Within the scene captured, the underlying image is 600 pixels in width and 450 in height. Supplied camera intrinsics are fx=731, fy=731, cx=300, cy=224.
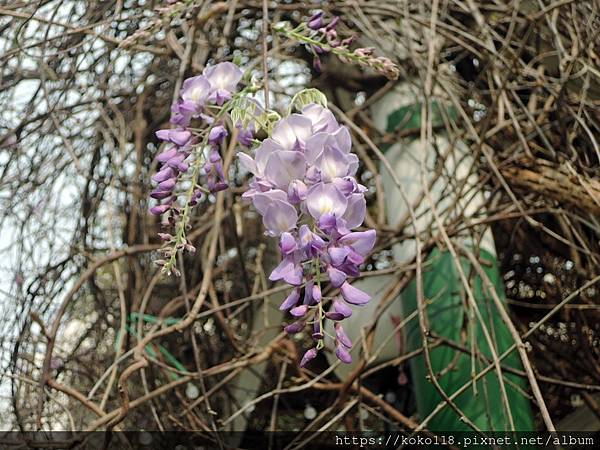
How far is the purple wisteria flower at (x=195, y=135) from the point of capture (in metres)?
0.73

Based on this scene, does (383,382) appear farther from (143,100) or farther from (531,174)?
(143,100)

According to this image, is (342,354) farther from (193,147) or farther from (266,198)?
(193,147)

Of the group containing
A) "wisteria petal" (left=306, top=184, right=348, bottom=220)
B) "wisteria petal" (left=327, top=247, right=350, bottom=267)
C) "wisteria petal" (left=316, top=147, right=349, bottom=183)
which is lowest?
"wisteria petal" (left=327, top=247, right=350, bottom=267)

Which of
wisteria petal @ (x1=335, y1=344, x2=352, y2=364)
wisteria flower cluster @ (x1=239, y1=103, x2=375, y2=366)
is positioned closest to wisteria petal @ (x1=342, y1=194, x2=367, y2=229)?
wisteria flower cluster @ (x1=239, y1=103, x2=375, y2=366)

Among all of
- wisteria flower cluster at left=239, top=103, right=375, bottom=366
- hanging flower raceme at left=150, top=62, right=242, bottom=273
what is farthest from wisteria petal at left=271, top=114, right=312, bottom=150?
hanging flower raceme at left=150, top=62, right=242, bottom=273

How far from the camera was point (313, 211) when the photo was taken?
0.61 metres

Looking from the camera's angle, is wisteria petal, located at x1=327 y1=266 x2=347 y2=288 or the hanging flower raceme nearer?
wisteria petal, located at x1=327 y1=266 x2=347 y2=288

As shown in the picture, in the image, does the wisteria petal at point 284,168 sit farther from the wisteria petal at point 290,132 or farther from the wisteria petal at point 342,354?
the wisteria petal at point 342,354

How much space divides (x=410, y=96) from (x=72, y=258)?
0.80 m

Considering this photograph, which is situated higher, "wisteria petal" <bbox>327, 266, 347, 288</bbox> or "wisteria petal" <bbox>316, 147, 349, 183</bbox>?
"wisteria petal" <bbox>316, 147, 349, 183</bbox>

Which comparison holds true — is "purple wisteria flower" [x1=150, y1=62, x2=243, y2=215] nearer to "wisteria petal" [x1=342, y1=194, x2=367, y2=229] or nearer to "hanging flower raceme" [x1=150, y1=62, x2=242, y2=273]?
"hanging flower raceme" [x1=150, y1=62, x2=242, y2=273]

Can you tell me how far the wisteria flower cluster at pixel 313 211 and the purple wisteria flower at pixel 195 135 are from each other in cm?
9

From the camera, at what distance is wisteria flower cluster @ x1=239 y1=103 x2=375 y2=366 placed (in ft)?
2.01

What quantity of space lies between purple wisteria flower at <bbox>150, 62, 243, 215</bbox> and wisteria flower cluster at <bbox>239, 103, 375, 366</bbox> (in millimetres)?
88
